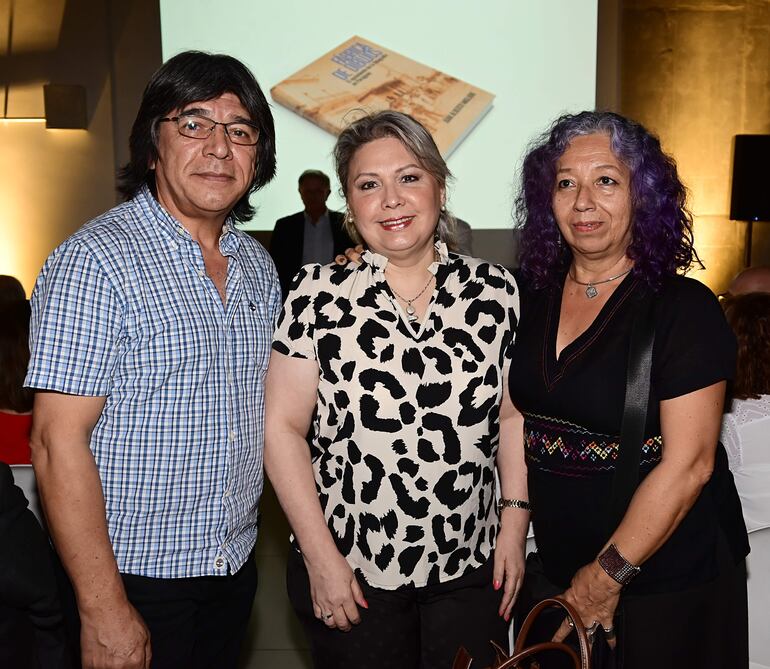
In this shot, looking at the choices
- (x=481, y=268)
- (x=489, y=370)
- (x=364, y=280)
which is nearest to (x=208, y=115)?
(x=364, y=280)

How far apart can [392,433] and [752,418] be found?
4.26 ft

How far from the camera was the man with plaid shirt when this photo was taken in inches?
60.1

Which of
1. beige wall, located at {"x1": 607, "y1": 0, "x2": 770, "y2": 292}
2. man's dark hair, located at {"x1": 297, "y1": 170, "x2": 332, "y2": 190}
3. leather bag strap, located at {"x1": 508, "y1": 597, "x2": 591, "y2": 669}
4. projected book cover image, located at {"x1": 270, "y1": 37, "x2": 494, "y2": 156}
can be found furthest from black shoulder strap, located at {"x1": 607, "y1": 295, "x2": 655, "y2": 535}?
beige wall, located at {"x1": 607, "y1": 0, "x2": 770, "y2": 292}

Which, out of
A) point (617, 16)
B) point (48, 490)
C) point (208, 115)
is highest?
point (617, 16)

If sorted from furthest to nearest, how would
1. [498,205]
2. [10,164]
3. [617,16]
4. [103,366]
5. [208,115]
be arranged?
[10,164] → [617,16] → [498,205] → [208,115] → [103,366]

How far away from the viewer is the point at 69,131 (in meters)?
7.34

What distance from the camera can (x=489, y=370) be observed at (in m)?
1.83

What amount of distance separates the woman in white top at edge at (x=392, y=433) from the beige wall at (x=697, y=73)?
6518mm

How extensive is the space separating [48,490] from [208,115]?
875 mm

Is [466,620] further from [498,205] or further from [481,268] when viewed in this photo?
[498,205]

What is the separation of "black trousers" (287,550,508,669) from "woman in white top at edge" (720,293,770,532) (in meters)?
1.02

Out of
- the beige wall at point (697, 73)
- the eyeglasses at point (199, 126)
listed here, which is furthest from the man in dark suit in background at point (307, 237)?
the eyeglasses at point (199, 126)

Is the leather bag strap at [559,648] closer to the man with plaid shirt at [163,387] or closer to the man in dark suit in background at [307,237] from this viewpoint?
the man with plaid shirt at [163,387]

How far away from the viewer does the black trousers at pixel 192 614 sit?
1683 mm
